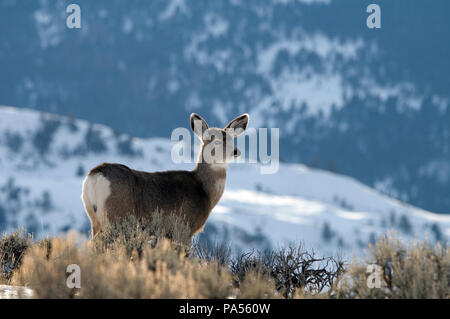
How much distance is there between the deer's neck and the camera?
11609mm

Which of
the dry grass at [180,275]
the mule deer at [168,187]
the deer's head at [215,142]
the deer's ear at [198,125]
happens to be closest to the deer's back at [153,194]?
the mule deer at [168,187]

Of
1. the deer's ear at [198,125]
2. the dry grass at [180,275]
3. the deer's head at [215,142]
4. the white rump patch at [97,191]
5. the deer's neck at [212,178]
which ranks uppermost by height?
the deer's ear at [198,125]

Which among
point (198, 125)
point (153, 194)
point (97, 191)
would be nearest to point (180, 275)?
point (97, 191)

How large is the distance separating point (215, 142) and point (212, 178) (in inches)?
21.2

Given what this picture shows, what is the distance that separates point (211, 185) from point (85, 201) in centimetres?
199

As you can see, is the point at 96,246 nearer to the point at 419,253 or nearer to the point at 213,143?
the point at 213,143

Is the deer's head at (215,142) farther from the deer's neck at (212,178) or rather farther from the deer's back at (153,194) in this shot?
the deer's back at (153,194)

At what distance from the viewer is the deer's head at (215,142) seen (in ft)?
37.8

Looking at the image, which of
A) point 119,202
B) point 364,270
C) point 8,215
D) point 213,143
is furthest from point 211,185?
point 8,215

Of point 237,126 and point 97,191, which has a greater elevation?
point 237,126

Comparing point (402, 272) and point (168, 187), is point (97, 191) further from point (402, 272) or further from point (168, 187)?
point (402, 272)

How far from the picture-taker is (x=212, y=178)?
38.2 ft
